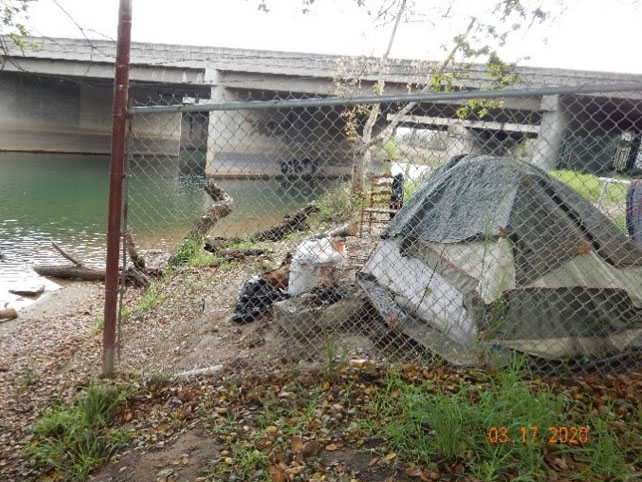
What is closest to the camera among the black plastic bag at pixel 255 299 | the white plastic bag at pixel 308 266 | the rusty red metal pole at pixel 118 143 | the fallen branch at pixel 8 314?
the rusty red metal pole at pixel 118 143

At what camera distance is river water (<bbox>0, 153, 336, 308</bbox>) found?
9844 mm

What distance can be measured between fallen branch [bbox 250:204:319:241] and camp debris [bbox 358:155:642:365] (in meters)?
5.22

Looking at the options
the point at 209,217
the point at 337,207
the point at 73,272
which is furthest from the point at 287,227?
the point at 73,272

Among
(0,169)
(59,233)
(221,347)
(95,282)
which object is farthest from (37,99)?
(221,347)

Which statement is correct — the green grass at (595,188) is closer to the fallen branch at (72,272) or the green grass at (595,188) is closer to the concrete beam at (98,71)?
the fallen branch at (72,272)

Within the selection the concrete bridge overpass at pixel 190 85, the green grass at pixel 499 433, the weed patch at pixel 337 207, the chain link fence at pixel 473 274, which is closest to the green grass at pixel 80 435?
the chain link fence at pixel 473 274

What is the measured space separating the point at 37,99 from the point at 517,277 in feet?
104

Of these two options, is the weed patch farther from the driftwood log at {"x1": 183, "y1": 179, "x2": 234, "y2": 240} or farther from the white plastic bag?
the white plastic bag

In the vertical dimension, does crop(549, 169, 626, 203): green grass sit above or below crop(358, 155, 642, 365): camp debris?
above

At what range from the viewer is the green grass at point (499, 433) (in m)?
2.15

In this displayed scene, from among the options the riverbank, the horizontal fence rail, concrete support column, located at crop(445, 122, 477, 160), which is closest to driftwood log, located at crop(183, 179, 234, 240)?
the riverbank

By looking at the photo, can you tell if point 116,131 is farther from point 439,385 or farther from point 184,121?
point 184,121

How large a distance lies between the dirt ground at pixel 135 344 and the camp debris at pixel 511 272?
73 cm

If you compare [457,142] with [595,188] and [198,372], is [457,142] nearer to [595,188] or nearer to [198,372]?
[595,188]
